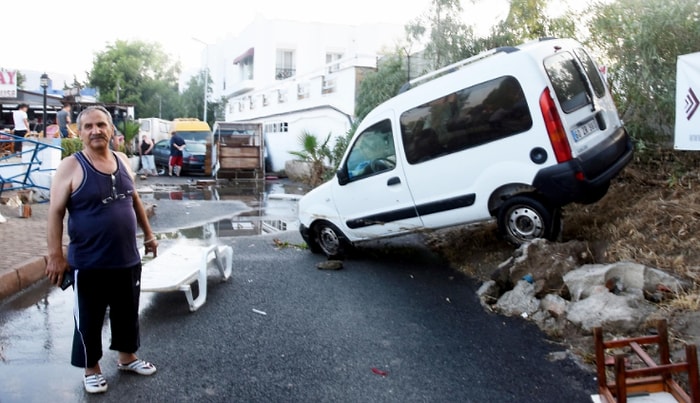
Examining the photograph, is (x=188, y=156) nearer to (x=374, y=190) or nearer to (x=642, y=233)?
(x=374, y=190)

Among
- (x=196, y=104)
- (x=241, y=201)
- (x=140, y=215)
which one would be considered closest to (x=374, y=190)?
(x=140, y=215)

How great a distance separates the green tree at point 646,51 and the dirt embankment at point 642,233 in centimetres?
48

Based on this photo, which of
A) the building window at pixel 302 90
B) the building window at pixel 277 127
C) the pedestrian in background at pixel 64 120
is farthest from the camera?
the building window at pixel 277 127

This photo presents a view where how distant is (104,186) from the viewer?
12.3 ft

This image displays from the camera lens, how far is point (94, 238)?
3721mm

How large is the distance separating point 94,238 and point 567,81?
Answer: 4.80 metres

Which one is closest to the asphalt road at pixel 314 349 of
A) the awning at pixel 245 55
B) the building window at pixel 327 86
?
the building window at pixel 327 86

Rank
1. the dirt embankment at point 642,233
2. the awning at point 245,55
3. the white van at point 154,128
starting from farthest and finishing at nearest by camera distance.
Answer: the awning at point 245,55 → the white van at point 154,128 → the dirt embankment at point 642,233

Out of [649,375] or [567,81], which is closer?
[649,375]

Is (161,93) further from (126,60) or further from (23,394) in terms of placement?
(23,394)

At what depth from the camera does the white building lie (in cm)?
2145

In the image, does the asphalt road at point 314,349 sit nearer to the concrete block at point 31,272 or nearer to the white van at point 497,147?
the concrete block at point 31,272

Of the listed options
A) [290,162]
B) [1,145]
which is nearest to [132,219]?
[1,145]

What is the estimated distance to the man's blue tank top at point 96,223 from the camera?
3686 mm
